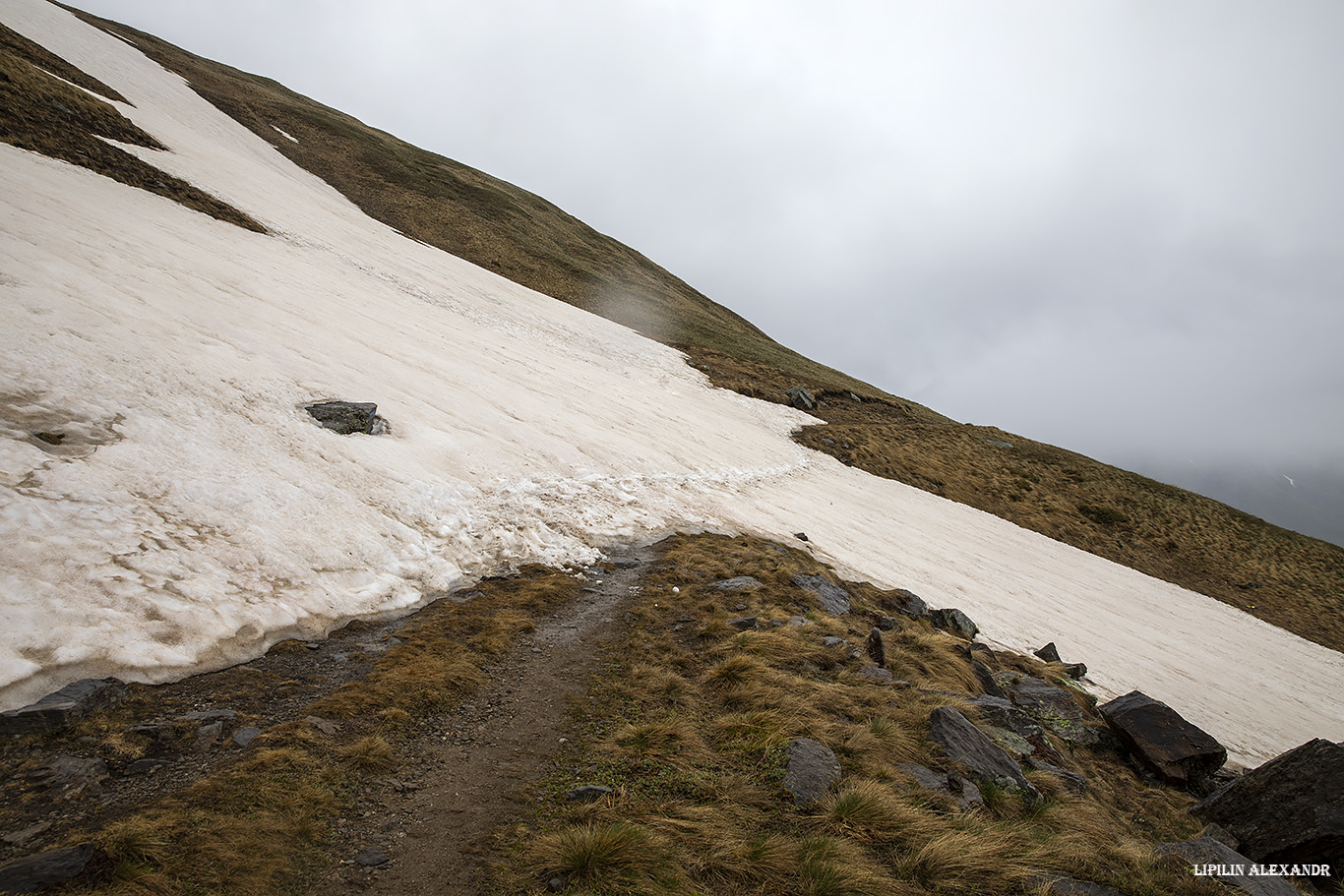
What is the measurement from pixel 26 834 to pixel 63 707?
4.93ft

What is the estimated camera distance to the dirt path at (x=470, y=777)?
4664 mm

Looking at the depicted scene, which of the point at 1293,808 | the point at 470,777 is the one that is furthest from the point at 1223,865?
the point at 470,777

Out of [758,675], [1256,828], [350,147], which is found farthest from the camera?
[350,147]

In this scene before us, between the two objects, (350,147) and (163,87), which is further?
(350,147)

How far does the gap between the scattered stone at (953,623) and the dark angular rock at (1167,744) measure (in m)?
4.15

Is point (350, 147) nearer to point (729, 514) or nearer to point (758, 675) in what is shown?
point (729, 514)

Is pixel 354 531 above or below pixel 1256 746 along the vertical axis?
below

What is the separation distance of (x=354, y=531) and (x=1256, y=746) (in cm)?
2174

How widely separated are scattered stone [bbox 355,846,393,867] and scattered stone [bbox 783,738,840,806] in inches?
146

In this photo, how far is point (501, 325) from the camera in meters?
30.4

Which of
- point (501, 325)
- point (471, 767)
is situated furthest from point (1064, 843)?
point (501, 325)

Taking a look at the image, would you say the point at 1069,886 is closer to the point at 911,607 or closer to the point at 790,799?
the point at 790,799

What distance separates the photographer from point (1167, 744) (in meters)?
9.29

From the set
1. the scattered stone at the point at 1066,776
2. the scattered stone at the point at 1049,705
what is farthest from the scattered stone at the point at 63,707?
the scattered stone at the point at 1049,705
